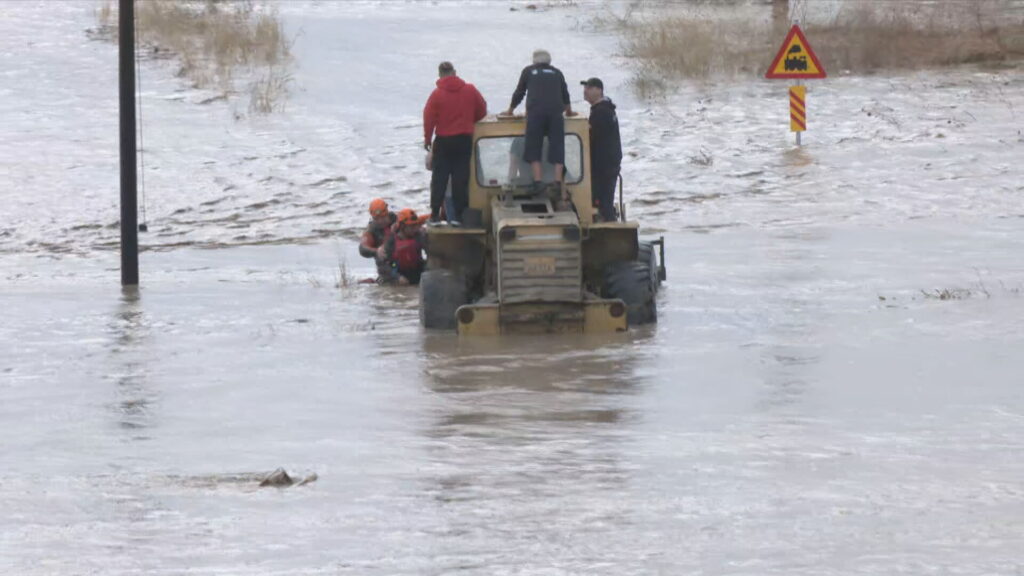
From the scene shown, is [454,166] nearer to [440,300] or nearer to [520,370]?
[440,300]

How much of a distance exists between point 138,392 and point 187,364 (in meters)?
1.18

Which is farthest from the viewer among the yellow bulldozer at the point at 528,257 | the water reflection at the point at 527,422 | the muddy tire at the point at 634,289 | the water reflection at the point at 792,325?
the muddy tire at the point at 634,289

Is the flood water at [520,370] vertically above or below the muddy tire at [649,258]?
below

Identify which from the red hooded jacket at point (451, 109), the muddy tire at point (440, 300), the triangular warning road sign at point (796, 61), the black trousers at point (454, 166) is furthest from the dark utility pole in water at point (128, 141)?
the triangular warning road sign at point (796, 61)

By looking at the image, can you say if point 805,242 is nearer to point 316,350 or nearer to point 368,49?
point 316,350

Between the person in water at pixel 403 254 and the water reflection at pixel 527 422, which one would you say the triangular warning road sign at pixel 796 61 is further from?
the water reflection at pixel 527 422

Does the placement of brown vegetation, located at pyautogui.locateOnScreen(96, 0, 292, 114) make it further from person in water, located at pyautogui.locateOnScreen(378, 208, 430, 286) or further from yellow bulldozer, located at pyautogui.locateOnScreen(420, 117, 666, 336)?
yellow bulldozer, located at pyautogui.locateOnScreen(420, 117, 666, 336)

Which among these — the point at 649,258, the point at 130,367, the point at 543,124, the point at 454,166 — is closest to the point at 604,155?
the point at 649,258

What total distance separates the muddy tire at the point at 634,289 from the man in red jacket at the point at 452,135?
1.41 meters

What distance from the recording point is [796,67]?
2756cm

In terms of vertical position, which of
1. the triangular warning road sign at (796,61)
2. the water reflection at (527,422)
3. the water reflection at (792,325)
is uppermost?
the triangular warning road sign at (796,61)

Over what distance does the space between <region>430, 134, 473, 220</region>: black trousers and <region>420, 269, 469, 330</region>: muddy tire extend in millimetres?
726

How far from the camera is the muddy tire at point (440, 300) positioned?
15023 millimetres

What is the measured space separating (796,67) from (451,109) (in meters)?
12.6
